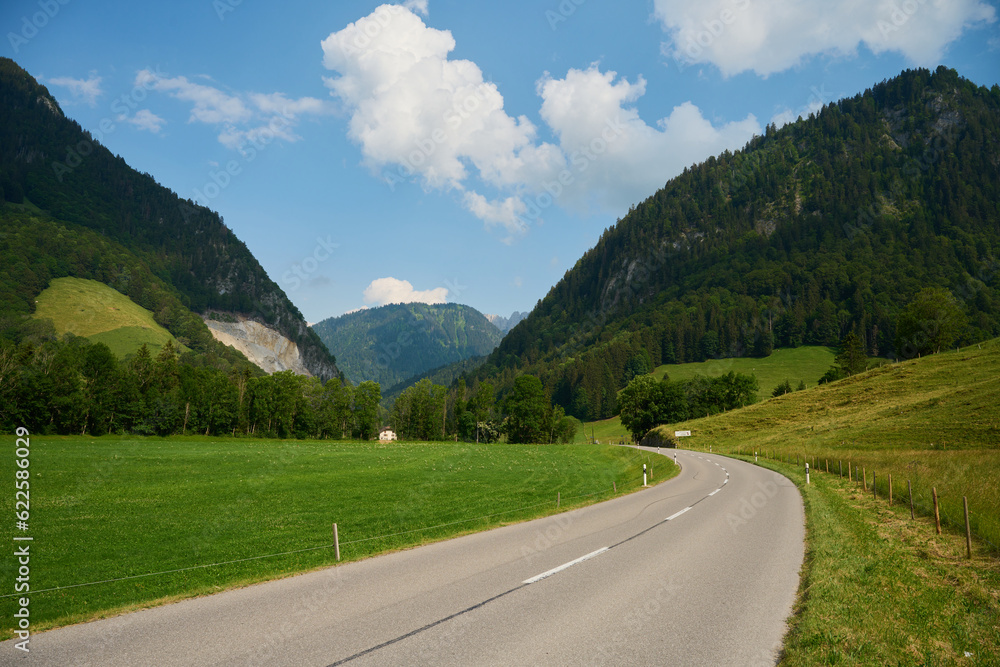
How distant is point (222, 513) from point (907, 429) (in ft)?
222

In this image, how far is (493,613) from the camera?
8688mm

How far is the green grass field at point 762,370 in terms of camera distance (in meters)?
143

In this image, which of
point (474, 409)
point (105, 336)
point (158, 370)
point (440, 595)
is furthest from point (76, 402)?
point (105, 336)

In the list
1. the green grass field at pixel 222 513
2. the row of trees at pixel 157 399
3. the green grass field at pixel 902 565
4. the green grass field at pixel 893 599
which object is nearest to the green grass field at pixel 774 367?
the green grass field at pixel 902 565

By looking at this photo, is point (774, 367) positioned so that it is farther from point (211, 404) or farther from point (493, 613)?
→ point (493, 613)

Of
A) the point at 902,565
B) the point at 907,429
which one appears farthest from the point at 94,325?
the point at 902,565

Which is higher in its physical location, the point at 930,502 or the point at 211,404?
the point at 211,404

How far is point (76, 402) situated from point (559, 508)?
277 feet

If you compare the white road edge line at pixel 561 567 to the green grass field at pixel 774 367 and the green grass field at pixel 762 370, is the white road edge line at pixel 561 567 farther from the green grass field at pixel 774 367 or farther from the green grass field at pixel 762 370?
the green grass field at pixel 774 367

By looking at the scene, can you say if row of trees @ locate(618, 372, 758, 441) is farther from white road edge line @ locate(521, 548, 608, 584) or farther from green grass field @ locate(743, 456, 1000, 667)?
white road edge line @ locate(521, 548, 608, 584)

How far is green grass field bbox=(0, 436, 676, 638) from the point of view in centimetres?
1230

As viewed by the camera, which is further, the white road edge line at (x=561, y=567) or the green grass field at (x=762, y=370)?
the green grass field at (x=762, y=370)

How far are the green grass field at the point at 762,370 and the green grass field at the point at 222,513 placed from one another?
3906 inches

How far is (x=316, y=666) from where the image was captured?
670cm
